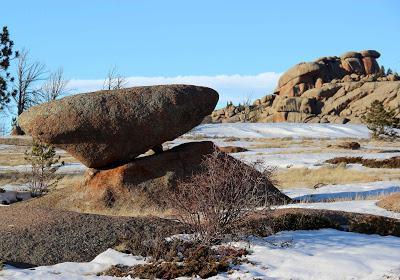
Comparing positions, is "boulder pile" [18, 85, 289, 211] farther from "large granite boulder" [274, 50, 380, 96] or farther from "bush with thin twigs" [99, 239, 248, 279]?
"large granite boulder" [274, 50, 380, 96]

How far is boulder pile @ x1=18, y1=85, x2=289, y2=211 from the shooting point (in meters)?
18.0

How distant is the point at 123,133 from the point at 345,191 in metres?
7.78

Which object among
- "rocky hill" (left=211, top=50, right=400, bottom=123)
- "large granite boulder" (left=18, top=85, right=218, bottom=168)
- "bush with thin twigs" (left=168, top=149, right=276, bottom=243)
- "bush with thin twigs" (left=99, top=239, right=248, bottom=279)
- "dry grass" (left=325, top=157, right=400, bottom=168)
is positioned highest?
"rocky hill" (left=211, top=50, right=400, bottom=123)

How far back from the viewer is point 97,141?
18312 mm

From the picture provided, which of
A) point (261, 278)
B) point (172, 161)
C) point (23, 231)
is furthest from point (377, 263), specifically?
point (172, 161)

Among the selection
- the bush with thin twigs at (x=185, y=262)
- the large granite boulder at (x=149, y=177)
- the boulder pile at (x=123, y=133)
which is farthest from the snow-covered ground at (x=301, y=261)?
the boulder pile at (x=123, y=133)

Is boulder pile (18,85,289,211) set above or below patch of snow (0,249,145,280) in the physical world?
above

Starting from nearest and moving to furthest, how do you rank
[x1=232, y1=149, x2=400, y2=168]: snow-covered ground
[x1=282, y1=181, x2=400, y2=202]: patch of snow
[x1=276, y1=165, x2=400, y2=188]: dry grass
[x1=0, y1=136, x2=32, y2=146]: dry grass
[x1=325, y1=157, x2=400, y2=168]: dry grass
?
[x1=282, y1=181, x2=400, y2=202]: patch of snow < [x1=276, y1=165, x2=400, y2=188]: dry grass < [x1=325, y1=157, x2=400, y2=168]: dry grass < [x1=232, y1=149, x2=400, y2=168]: snow-covered ground < [x1=0, y1=136, x2=32, y2=146]: dry grass

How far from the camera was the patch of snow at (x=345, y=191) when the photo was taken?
1962 cm

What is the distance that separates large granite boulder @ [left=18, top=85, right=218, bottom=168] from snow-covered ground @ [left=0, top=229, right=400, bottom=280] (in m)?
7.78

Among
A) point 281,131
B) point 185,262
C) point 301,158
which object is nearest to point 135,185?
point 185,262

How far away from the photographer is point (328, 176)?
84.8 feet

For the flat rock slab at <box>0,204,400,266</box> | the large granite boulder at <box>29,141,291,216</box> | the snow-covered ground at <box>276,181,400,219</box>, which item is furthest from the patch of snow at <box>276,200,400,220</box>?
the large granite boulder at <box>29,141,291,216</box>

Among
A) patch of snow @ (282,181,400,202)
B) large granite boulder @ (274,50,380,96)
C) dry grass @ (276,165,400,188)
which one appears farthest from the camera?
large granite boulder @ (274,50,380,96)
